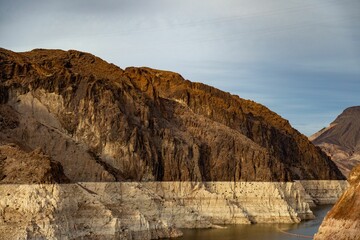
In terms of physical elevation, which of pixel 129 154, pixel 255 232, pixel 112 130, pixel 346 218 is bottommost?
pixel 255 232

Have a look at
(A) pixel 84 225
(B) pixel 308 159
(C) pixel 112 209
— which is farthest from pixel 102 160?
(B) pixel 308 159

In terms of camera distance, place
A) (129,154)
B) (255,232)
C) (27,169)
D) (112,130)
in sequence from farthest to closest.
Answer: (112,130) → (129,154) → (255,232) → (27,169)

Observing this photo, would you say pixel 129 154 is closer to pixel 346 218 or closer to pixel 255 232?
pixel 255 232

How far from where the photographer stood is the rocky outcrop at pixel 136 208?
5547 cm

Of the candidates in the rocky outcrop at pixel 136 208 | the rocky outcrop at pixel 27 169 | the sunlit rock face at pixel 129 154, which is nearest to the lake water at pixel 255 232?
the rocky outcrop at pixel 136 208

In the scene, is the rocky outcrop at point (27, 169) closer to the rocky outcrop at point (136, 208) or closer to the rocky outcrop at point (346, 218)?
the rocky outcrop at point (136, 208)

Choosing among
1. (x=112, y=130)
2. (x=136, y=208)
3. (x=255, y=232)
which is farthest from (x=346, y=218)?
(x=112, y=130)

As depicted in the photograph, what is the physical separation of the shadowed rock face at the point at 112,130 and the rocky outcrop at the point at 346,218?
5061 centimetres

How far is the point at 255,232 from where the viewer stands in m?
Answer: 87.1

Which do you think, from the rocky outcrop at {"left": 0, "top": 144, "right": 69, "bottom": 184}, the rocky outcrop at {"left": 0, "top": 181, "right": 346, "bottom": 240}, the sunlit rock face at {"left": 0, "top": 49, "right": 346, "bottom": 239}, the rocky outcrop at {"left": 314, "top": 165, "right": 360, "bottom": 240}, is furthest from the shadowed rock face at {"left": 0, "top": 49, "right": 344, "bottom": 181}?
the rocky outcrop at {"left": 314, "top": 165, "right": 360, "bottom": 240}

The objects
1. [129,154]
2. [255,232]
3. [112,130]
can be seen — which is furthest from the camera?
[112,130]

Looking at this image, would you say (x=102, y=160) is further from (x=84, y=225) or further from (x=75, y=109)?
(x=84, y=225)

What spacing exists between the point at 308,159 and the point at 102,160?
92.7 meters

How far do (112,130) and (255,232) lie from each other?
24837 mm
